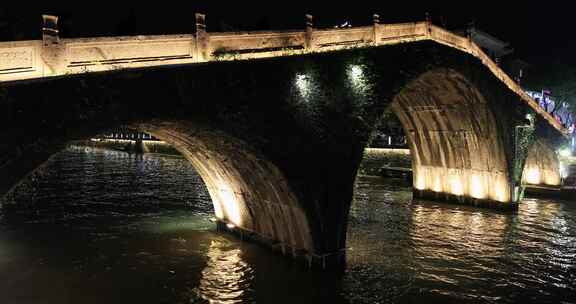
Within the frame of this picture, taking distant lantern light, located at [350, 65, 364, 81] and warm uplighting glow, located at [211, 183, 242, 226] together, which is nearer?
distant lantern light, located at [350, 65, 364, 81]

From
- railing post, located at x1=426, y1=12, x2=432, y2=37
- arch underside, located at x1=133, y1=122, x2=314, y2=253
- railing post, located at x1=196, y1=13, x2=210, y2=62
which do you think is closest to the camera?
railing post, located at x1=196, y1=13, x2=210, y2=62

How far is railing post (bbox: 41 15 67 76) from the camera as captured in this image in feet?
30.8

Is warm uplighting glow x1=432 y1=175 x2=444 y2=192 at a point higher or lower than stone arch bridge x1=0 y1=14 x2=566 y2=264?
lower

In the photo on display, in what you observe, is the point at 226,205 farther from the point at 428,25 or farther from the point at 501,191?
the point at 501,191

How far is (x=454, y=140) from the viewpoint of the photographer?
26.7 m

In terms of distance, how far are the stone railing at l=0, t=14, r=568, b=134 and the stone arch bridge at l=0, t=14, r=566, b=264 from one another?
0.08 ft

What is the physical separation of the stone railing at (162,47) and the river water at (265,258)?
20.4 feet

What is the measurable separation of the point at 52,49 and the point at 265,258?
939 centimetres

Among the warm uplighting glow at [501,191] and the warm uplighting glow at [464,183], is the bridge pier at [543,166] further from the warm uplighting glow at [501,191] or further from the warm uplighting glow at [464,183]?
the warm uplighting glow at [501,191]

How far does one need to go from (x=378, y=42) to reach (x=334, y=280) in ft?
28.4

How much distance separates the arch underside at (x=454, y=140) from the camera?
957 inches

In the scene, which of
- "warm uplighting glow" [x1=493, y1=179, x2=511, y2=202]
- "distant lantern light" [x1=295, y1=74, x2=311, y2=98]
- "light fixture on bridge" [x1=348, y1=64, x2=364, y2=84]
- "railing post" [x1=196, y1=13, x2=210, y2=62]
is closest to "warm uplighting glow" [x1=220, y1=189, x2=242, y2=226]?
"distant lantern light" [x1=295, y1=74, x2=311, y2=98]

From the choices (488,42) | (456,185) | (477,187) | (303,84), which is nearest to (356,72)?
(303,84)

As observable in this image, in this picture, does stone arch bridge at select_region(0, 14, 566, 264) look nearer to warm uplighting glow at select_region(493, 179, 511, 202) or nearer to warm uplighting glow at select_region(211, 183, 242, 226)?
warm uplighting glow at select_region(211, 183, 242, 226)
